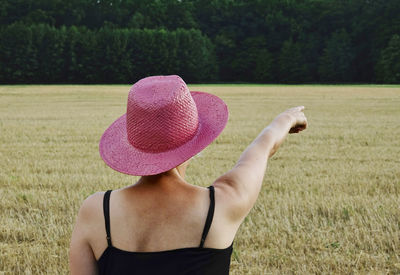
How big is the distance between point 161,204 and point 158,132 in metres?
0.23

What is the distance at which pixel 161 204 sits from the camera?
5.00ft

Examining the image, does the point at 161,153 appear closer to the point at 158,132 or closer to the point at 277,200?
the point at 158,132

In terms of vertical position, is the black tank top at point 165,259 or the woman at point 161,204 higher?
the woman at point 161,204

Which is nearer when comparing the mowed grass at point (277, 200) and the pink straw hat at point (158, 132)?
the pink straw hat at point (158, 132)

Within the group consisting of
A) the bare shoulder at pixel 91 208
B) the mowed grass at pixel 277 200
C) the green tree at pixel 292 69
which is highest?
the bare shoulder at pixel 91 208

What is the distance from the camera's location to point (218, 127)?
5.52 feet

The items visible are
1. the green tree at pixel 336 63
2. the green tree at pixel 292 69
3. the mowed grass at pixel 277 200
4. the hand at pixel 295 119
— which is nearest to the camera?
the hand at pixel 295 119

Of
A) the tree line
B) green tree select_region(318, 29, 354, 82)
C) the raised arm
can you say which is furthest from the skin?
green tree select_region(318, 29, 354, 82)

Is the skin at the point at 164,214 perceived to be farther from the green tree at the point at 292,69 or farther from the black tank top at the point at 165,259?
the green tree at the point at 292,69

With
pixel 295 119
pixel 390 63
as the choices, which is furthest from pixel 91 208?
pixel 390 63

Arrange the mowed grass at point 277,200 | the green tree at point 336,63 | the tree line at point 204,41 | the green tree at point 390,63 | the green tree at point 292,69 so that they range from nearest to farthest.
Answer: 1. the mowed grass at point 277,200
2. the green tree at point 390,63
3. the tree line at point 204,41
4. the green tree at point 336,63
5. the green tree at point 292,69

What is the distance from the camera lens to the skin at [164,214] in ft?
5.00

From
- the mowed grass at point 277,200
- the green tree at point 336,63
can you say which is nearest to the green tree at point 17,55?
the green tree at point 336,63

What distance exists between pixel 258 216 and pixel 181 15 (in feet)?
257
